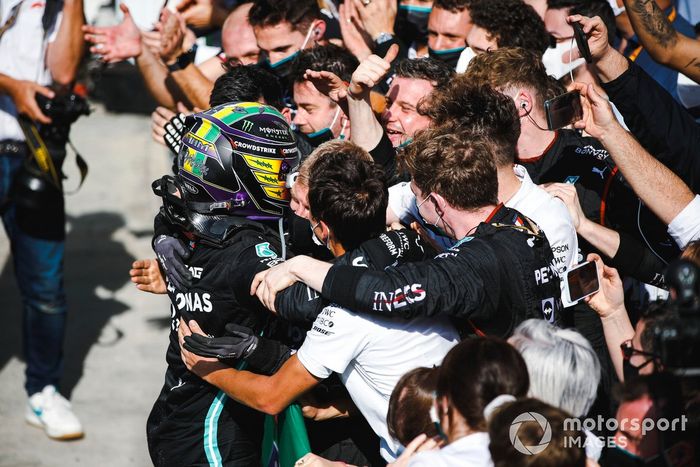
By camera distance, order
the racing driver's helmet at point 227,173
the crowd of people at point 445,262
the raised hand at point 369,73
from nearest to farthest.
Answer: the crowd of people at point 445,262
the racing driver's helmet at point 227,173
the raised hand at point 369,73

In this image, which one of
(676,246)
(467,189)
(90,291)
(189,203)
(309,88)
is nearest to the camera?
(467,189)

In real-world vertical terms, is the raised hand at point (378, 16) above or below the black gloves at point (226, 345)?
above

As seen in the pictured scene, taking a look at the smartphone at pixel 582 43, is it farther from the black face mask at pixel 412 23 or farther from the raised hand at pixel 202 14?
the raised hand at pixel 202 14

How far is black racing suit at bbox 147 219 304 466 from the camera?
11.0 feet

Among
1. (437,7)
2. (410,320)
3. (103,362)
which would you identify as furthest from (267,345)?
(103,362)

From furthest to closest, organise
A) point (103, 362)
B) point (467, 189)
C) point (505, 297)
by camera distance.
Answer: point (103, 362), point (467, 189), point (505, 297)

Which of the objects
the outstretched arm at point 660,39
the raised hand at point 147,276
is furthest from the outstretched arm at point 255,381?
the outstretched arm at point 660,39

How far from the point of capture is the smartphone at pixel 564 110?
3516 millimetres

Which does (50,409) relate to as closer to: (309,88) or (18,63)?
(18,63)

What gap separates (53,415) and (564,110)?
4.30 metres

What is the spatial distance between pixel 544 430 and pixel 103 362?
5407 millimetres

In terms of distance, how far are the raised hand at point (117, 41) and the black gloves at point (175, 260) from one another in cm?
223

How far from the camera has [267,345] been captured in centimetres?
328

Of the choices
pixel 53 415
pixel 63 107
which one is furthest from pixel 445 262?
pixel 53 415
